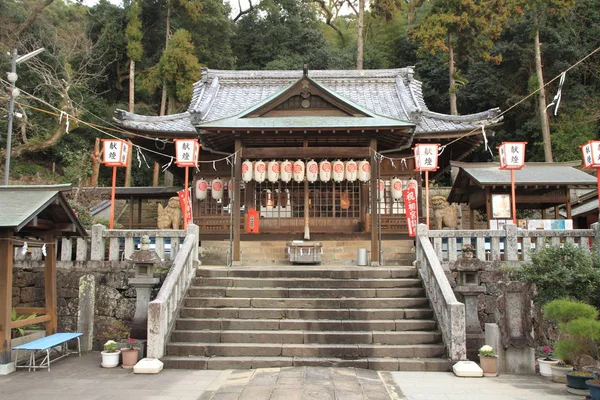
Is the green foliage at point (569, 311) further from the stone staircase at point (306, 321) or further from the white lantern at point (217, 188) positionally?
the white lantern at point (217, 188)

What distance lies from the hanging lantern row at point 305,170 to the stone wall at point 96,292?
513 cm

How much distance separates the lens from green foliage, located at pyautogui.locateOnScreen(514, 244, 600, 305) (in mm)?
9484

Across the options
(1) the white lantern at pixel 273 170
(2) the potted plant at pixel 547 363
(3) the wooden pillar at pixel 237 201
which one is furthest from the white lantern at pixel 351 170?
(2) the potted plant at pixel 547 363

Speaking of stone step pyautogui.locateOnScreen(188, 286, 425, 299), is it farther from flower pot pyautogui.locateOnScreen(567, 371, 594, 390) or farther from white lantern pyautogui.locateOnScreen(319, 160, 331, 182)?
white lantern pyautogui.locateOnScreen(319, 160, 331, 182)

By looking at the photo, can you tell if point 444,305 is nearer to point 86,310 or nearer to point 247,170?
point 247,170

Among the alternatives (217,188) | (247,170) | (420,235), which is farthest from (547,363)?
(217,188)

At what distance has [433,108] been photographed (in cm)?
3731

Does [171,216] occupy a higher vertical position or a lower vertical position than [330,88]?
lower

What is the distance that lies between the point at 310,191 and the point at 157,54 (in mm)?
24206

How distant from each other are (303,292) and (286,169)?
5.39 meters

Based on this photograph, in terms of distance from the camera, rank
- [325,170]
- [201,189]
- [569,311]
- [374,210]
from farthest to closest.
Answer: [201,189], [325,170], [374,210], [569,311]

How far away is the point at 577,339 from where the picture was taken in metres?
7.63

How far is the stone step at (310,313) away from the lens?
10.0 metres

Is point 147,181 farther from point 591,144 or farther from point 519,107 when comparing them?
point 591,144
